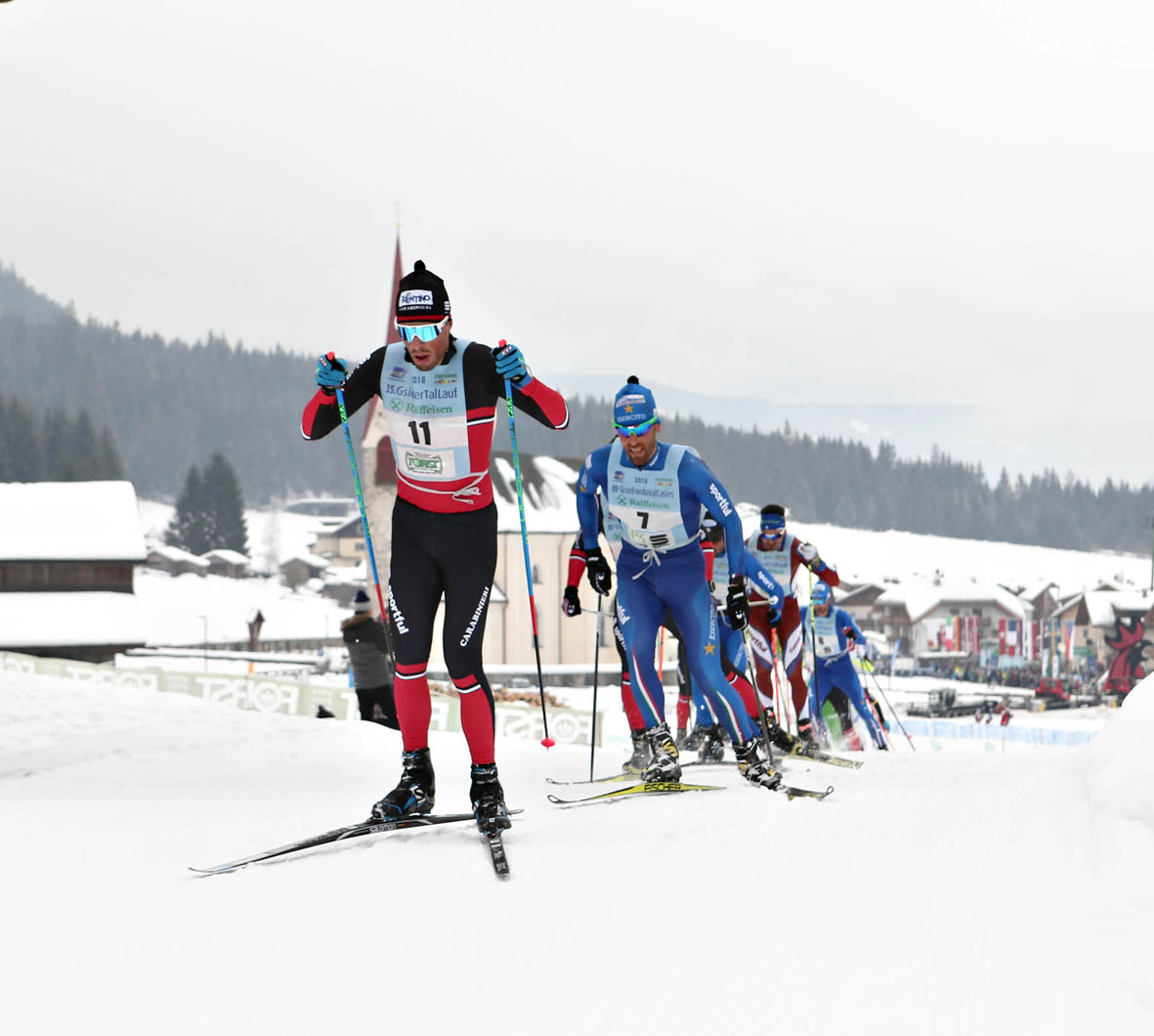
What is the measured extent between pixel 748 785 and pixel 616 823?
54.8 inches

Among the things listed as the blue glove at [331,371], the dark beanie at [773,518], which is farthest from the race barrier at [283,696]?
the blue glove at [331,371]

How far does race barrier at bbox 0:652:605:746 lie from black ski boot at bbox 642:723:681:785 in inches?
318

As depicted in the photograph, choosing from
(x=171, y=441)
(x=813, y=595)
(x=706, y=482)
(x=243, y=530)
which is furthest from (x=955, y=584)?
(x=171, y=441)

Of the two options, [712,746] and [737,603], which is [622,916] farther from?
[712,746]

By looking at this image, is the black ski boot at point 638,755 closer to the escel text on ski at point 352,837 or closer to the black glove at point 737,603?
the black glove at point 737,603

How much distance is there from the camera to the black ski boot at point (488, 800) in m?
4.45

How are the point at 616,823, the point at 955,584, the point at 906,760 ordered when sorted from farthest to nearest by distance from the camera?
the point at 955,584 < the point at 906,760 < the point at 616,823

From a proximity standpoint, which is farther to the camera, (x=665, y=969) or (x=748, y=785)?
(x=748, y=785)

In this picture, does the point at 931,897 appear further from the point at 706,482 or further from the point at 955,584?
the point at 955,584

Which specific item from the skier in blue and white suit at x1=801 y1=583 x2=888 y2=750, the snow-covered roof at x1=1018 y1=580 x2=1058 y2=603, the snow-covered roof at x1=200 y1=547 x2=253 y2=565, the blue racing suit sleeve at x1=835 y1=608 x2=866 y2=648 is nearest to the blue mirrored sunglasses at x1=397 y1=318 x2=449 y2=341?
the skier in blue and white suit at x1=801 y1=583 x2=888 y2=750

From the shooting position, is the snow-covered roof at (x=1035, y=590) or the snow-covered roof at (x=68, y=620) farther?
the snow-covered roof at (x=1035, y=590)

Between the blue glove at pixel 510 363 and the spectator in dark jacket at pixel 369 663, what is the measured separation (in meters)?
5.89

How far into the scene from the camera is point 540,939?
134 inches

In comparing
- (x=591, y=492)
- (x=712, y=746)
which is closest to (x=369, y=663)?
(x=712, y=746)
